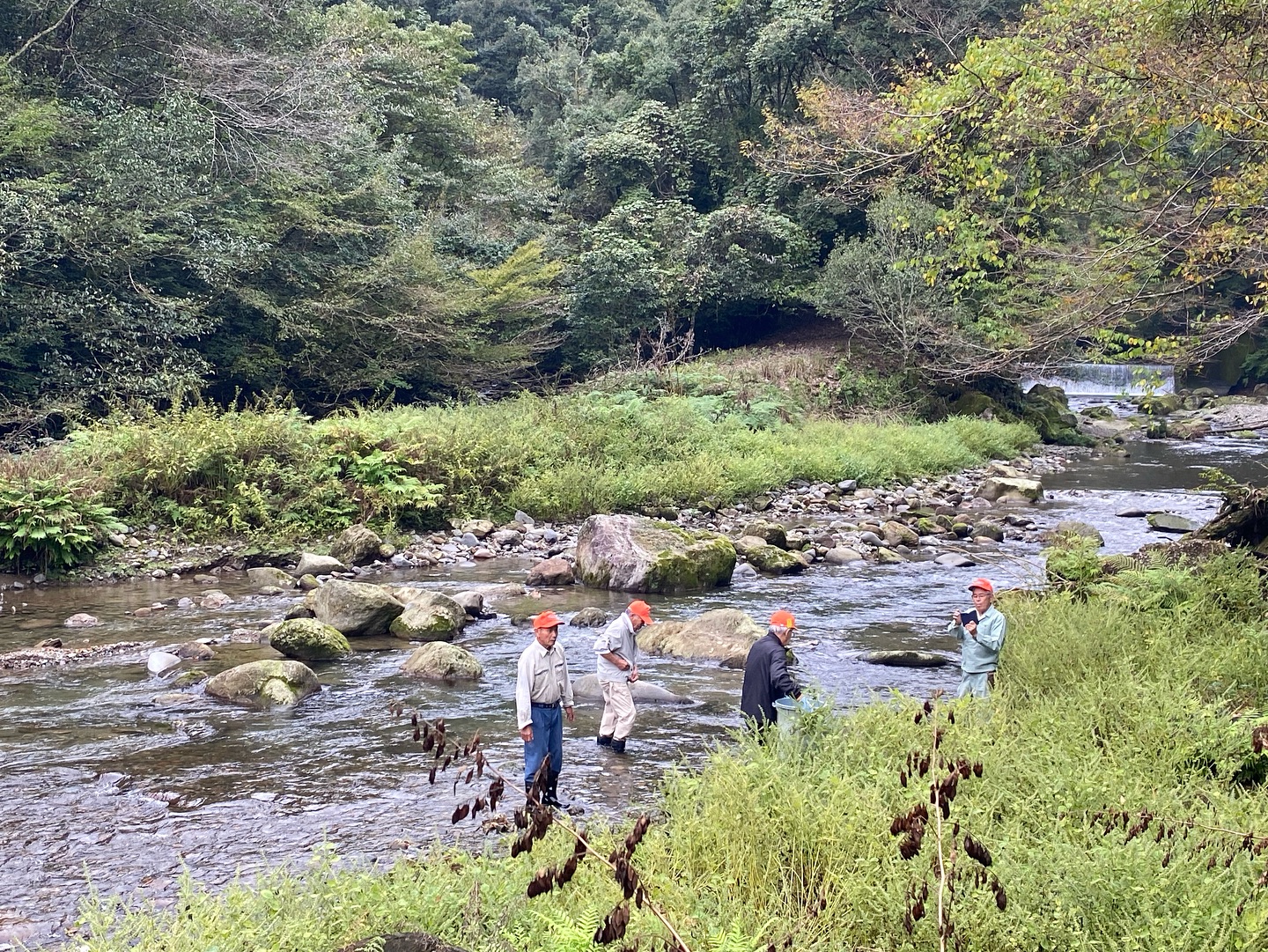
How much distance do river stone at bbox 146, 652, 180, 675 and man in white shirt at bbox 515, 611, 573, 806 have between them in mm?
5523

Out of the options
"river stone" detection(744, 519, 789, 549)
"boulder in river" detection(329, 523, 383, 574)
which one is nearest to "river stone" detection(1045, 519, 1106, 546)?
"river stone" detection(744, 519, 789, 549)

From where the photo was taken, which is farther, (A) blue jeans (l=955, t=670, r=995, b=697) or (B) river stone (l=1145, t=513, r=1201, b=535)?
(B) river stone (l=1145, t=513, r=1201, b=535)

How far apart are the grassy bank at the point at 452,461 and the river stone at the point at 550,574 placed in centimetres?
395

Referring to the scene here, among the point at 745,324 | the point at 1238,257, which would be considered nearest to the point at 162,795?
the point at 1238,257

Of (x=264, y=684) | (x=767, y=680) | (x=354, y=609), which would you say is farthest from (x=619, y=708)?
(x=354, y=609)

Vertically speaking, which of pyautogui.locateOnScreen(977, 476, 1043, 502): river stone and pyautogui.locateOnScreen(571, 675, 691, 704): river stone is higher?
pyautogui.locateOnScreen(571, 675, 691, 704): river stone

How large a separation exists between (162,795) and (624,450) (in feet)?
54.0

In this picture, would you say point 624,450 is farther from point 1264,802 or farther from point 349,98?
point 1264,802

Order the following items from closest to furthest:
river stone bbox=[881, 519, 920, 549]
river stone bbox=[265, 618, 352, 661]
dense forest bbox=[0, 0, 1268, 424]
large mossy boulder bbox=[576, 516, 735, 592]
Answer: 1. dense forest bbox=[0, 0, 1268, 424]
2. river stone bbox=[265, 618, 352, 661]
3. large mossy boulder bbox=[576, 516, 735, 592]
4. river stone bbox=[881, 519, 920, 549]

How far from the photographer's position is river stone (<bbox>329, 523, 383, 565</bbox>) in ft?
58.3

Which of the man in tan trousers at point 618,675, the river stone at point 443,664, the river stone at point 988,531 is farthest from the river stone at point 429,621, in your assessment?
the river stone at point 988,531

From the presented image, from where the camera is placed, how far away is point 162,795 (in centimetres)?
788

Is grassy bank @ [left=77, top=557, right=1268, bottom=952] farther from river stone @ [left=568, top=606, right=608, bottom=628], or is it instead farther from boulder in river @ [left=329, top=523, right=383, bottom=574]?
boulder in river @ [left=329, top=523, right=383, bottom=574]

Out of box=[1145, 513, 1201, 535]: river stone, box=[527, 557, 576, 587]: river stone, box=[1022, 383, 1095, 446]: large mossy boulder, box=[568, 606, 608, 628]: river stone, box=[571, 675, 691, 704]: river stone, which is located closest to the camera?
box=[571, 675, 691, 704]: river stone
